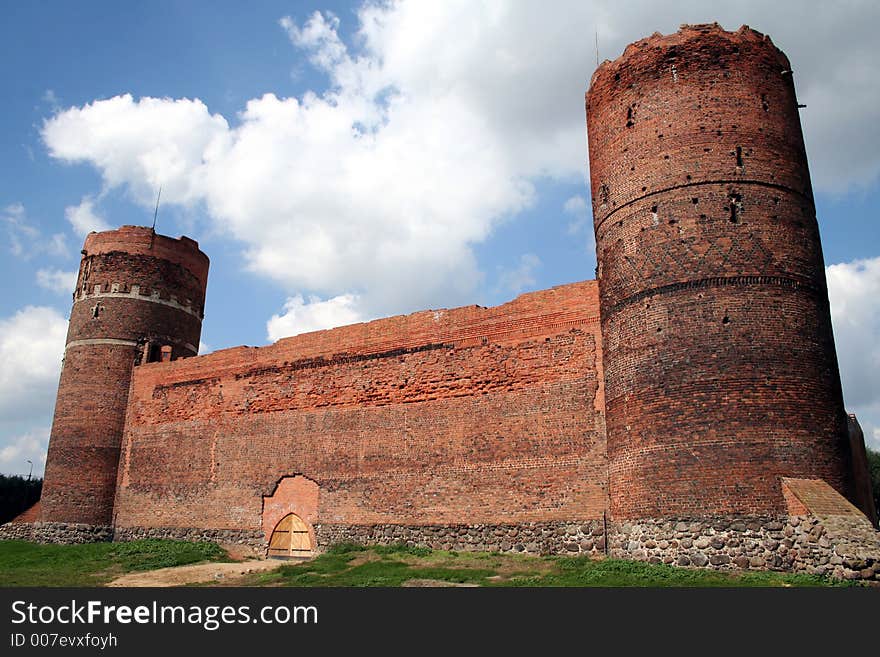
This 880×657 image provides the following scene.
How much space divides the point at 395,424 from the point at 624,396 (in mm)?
5818

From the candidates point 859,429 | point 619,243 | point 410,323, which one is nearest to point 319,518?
point 410,323

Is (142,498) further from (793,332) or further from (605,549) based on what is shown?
(793,332)

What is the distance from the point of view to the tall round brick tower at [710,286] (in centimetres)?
1255

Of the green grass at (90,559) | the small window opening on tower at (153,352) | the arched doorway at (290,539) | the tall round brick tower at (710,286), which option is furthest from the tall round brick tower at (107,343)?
the tall round brick tower at (710,286)

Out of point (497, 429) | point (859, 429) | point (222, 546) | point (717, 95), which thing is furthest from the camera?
point (859, 429)

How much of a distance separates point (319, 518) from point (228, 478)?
3.52 meters

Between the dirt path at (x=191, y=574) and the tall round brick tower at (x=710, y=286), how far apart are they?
803cm

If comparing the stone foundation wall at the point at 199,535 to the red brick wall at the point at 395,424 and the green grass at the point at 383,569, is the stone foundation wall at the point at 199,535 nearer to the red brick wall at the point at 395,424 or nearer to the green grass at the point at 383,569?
the red brick wall at the point at 395,424

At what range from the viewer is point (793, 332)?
13.1 metres

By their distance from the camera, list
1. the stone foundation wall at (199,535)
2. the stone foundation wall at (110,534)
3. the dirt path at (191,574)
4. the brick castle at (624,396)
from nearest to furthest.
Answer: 1. the brick castle at (624,396)
2. the dirt path at (191,574)
3. the stone foundation wall at (199,535)
4. the stone foundation wall at (110,534)

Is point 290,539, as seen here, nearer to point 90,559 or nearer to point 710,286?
point 90,559

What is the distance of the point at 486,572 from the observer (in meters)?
13.3

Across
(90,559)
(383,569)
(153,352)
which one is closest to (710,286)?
(383,569)

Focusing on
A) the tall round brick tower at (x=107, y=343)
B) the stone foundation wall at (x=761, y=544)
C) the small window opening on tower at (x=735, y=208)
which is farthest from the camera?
the tall round brick tower at (x=107, y=343)
